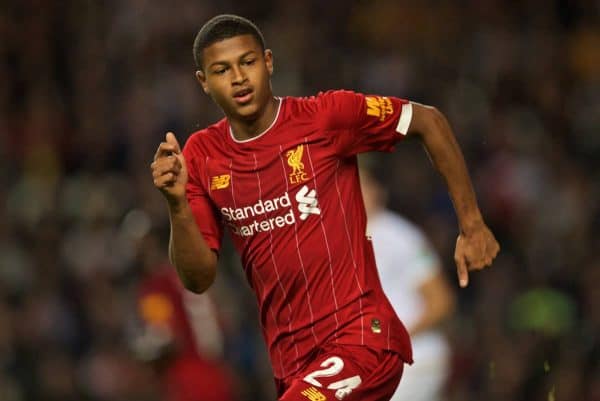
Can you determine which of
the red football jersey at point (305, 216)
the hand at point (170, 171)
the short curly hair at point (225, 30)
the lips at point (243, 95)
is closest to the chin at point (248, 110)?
the lips at point (243, 95)

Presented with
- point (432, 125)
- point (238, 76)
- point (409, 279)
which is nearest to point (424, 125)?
point (432, 125)

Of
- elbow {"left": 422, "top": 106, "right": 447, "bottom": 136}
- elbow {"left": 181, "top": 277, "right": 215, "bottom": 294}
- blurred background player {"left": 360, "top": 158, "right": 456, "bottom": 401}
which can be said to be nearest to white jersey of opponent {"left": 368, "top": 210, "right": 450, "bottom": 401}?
blurred background player {"left": 360, "top": 158, "right": 456, "bottom": 401}

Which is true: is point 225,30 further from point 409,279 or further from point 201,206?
point 409,279

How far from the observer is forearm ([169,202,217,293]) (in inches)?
210

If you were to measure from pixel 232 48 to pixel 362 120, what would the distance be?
1.90 feet

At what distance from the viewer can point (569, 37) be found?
1287 cm

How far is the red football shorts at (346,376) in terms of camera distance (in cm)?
527

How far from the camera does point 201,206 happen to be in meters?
5.67

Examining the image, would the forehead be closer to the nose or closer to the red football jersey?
the nose

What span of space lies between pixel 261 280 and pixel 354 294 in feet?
1.28

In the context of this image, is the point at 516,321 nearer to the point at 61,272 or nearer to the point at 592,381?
the point at 592,381

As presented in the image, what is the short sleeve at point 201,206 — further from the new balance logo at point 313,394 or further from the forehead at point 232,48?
the new balance logo at point 313,394

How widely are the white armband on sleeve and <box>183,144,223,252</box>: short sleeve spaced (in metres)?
0.79

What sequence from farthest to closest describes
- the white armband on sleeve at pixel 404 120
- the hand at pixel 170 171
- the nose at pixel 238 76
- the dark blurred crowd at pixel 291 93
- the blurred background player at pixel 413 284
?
the dark blurred crowd at pixel 291 93
the blurred background player at pixel 413 284
the white armband on sleeve at pixel 404 120
the nose at pixel 238 76
the hand at pixel 170 171
